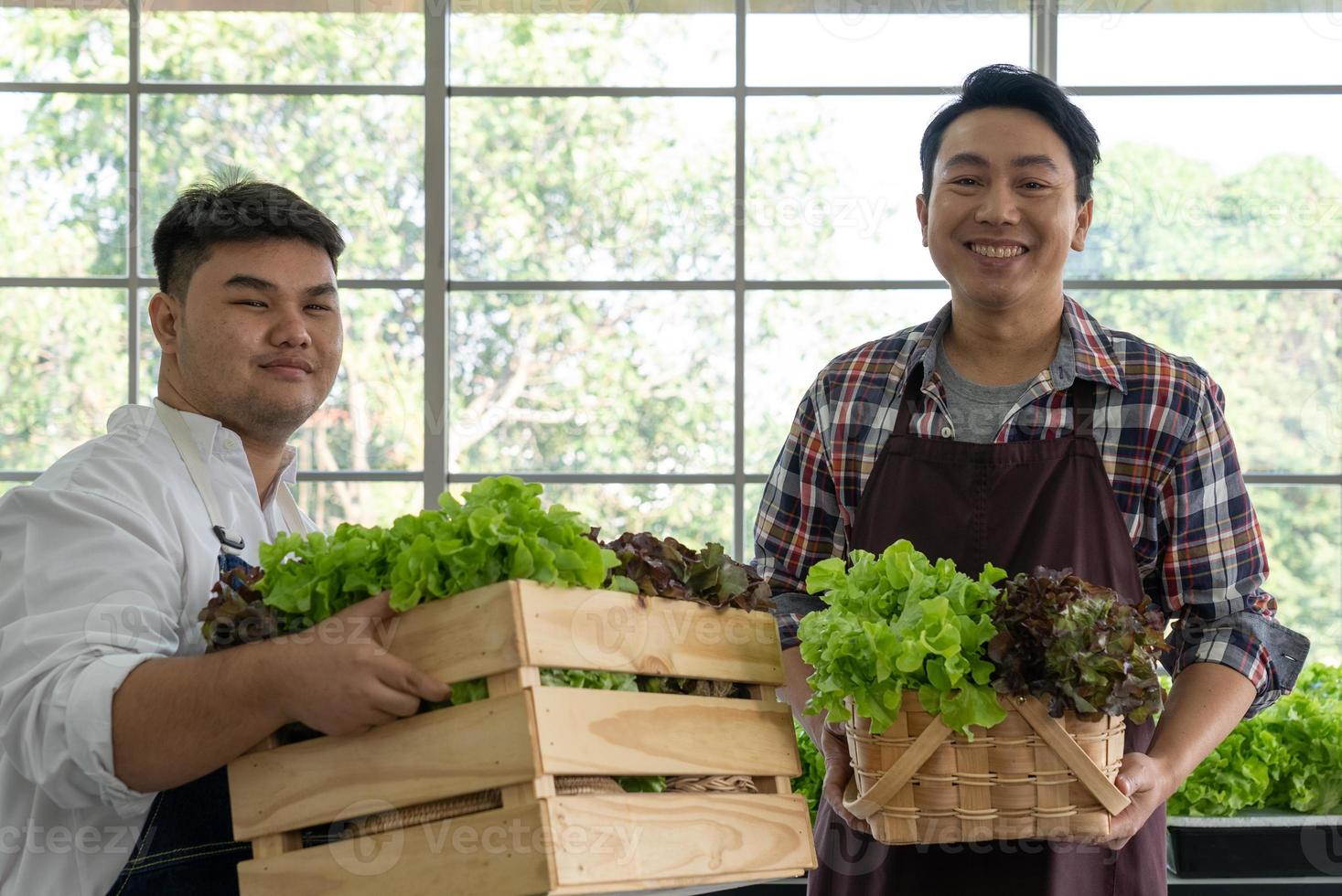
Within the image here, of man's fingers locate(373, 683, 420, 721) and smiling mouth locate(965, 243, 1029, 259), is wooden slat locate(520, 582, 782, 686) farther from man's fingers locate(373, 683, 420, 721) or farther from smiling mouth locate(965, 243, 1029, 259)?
smiling mouth locate(965, 243, 1029, 259)

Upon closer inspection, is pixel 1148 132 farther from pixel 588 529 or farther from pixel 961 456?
pixel 588 529

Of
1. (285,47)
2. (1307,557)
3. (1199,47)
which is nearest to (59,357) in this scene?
(285,47)

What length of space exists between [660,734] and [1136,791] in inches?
28.5

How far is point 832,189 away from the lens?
4023 millimetres

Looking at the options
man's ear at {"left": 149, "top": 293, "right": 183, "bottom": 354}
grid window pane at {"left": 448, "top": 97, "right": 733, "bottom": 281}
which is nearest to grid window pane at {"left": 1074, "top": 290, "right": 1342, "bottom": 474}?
grid window pane at {"left": 448, "top": 97, "right": 733, "bottom": 281}

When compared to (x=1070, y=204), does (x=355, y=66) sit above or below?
above

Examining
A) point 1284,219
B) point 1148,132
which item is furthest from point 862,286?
point 1284,219

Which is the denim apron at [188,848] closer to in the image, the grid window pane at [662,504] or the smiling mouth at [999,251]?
the smiling mouth at [999,251]

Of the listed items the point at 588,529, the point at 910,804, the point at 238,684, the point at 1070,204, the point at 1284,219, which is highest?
the point at 1284,219

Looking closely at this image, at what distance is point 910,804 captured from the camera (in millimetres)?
1622

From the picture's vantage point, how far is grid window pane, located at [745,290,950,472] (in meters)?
4.04

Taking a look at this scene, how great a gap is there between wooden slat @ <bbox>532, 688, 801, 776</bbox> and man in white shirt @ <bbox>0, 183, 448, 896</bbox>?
6.4 inches

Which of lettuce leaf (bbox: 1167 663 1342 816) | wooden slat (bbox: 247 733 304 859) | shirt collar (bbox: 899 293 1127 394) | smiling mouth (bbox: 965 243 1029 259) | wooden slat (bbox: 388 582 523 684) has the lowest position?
lettuce leaf (bbox: 1167 663 1342 816)

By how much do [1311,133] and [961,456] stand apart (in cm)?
271
